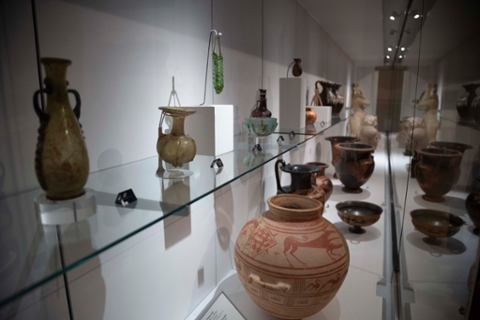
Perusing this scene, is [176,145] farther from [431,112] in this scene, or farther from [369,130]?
[369,130]

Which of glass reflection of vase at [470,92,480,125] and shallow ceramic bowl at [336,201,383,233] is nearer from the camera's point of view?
glass reflection of vase at [470,92,480,125]

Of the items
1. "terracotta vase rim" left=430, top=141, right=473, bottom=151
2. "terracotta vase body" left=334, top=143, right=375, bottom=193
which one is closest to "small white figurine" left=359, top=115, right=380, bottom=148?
"terracotta vase body" left=334, top=143, right=375, bottom=193

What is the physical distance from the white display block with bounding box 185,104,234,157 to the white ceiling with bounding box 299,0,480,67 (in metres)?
0.66

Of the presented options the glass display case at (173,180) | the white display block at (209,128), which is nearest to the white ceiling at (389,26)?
the glass display case at (173,180)

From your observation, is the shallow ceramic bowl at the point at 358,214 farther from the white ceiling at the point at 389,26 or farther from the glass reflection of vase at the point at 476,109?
the glass reflection of vase at the point at 476,109

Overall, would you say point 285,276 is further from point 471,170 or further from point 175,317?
point 471,170

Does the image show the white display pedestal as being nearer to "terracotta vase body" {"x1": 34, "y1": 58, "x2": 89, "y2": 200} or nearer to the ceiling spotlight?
"terracotta vase body" {"x1": 34, "y1": 58, "x2": 89, "y2": 200}

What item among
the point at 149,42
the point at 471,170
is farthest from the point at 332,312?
the point at 149,42

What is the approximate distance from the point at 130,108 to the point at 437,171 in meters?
0.94

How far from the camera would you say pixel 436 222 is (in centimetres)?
99

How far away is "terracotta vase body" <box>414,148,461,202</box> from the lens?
2.67 feet

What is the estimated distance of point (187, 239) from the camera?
45.8 inches

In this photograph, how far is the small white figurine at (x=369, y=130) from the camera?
355 centimetres

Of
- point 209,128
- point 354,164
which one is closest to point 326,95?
point 354,164
